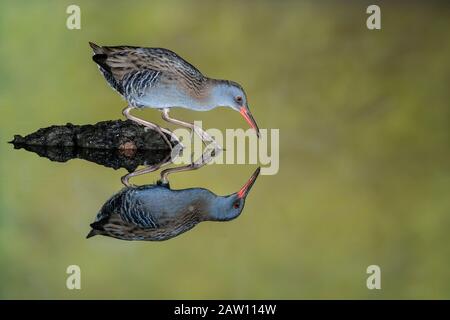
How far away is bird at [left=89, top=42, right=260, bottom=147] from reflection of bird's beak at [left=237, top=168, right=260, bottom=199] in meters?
0.47

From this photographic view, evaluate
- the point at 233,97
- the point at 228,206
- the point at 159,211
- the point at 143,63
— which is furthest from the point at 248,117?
the point at 159,211

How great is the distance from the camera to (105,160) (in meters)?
3.16

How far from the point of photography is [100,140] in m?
3.45

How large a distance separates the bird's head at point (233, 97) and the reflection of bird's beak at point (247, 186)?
425 millimetres

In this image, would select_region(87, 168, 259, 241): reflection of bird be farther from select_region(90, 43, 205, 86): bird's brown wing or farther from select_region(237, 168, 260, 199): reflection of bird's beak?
select_region(90, 43, 205, 86): bird's brown wing

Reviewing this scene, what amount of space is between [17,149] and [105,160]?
44 centimetres

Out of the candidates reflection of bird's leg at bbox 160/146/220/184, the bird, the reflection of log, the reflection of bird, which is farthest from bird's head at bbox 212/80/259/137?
the reflection of bird

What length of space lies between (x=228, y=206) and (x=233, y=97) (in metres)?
0.88

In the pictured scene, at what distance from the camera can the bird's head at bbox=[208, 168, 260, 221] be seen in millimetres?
2553

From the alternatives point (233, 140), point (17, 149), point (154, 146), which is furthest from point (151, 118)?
point (17, 149)

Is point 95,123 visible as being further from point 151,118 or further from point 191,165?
point 191,165

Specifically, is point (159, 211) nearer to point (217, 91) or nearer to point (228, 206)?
point (228, 206)

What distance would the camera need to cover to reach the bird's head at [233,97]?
334cm

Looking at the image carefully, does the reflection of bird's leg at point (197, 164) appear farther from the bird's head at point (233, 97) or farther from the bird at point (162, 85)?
the bird's head at point (233, 97)
